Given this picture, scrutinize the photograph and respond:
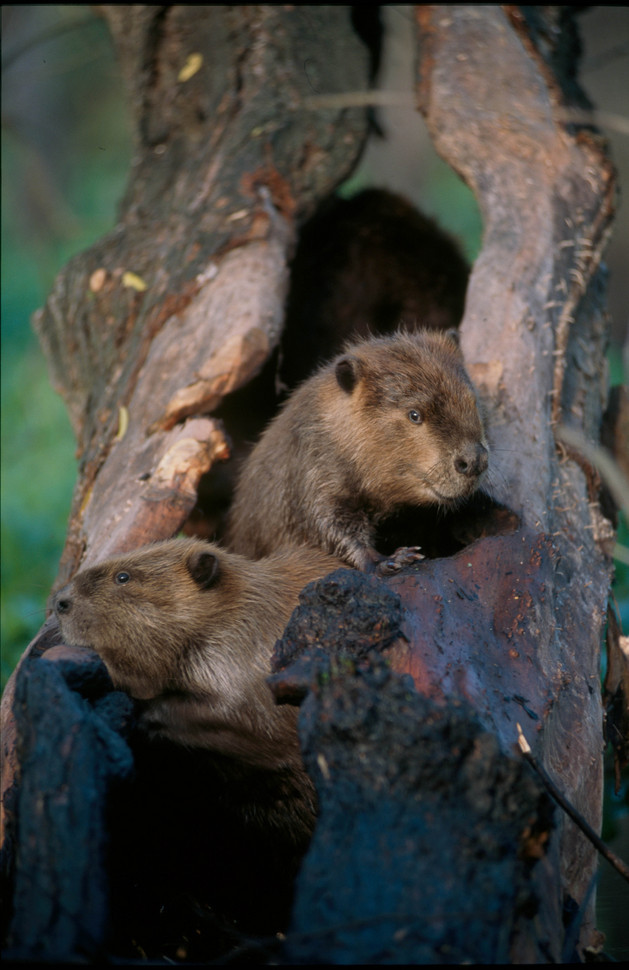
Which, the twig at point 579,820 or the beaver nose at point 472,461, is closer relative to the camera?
the twig at point 579,820

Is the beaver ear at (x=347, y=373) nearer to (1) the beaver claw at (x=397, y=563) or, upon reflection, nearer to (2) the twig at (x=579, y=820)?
(1) the beaver claw at (x=397, y=563)

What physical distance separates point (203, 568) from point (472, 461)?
1.05 metres

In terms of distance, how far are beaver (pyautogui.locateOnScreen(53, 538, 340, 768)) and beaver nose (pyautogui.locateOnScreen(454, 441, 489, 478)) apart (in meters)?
0.78

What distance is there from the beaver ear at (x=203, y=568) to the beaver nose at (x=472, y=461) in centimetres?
96

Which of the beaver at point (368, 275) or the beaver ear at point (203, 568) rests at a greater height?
the beaver ear at point (203, 568)

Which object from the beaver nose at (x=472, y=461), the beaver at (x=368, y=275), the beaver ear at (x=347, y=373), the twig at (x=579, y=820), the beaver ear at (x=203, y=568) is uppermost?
the beaver ear at (x=347, y=373)

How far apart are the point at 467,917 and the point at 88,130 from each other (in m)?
10.4

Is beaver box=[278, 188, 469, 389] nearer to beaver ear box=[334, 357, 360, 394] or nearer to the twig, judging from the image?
beaver ear box=[334, 357, 360, 394]

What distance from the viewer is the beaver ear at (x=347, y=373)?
3.52 metres

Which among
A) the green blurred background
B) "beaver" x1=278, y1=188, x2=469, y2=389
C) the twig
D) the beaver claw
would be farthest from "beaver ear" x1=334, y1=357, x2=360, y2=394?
the green blurred background

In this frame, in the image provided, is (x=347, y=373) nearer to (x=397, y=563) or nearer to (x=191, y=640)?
(x=397, y=563)

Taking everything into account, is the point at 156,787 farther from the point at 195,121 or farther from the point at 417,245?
the point at 195,121

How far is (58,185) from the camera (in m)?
9.70

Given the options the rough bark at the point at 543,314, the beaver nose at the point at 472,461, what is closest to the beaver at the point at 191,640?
the beaver nose at the point at 472,461
